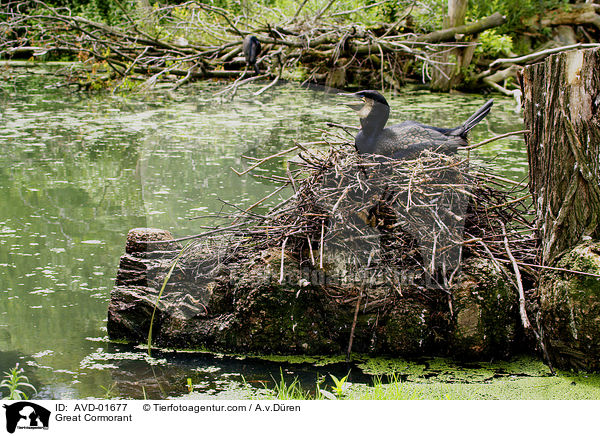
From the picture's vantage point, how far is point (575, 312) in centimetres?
295

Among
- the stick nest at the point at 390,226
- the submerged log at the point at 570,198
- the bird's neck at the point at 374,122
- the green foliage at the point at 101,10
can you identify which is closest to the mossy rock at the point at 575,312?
the submerged log at the point at 570,198

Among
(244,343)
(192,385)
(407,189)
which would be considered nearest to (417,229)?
(407,189)

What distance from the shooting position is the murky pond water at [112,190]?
316 cm

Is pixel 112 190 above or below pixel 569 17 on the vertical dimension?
below

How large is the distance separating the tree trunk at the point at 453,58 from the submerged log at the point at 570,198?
28.9 ft

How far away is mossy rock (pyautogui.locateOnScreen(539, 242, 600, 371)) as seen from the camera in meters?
2.92

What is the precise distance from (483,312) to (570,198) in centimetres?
72

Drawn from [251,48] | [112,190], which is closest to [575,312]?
[112,190]

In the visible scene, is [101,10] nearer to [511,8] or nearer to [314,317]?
[511,8]
